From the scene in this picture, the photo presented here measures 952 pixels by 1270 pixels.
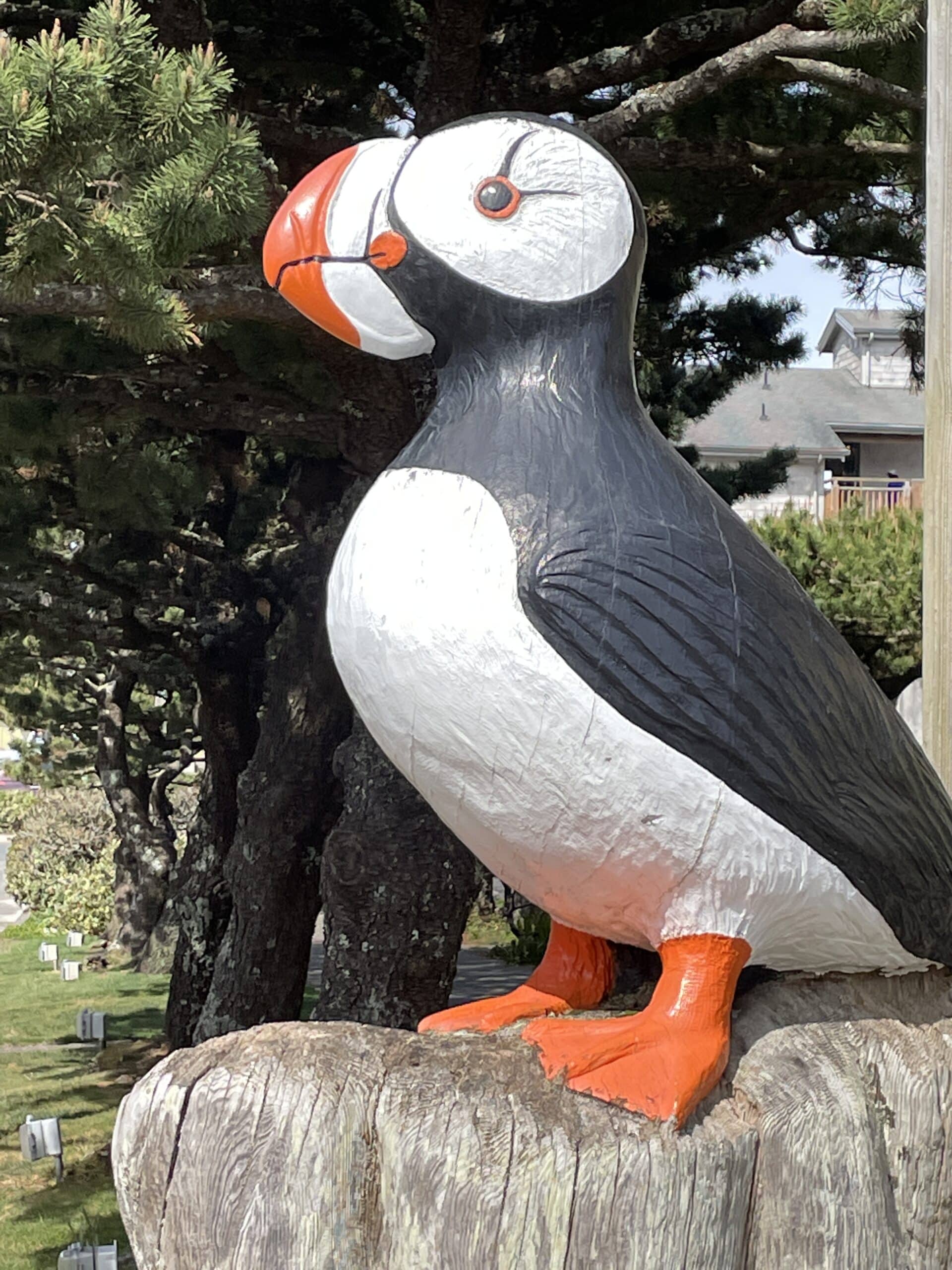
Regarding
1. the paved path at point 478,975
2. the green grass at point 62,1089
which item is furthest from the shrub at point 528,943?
the green grass at point 62,1089

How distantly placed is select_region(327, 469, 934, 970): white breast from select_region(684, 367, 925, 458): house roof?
56.5ft

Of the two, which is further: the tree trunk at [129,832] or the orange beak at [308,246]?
the tree trunk at [129,832]

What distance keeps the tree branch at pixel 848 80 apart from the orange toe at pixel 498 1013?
2.17 meters

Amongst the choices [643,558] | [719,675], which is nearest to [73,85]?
[643,558]

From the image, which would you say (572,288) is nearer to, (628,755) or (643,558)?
(643,558)

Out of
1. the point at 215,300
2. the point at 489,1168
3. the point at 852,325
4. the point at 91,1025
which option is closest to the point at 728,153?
the point at 215,300

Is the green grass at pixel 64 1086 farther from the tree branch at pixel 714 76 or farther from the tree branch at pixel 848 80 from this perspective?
the tree branch at pixel 848 80

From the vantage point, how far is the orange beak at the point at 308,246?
160cm

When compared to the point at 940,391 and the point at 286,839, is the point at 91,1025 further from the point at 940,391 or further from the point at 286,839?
the point at 940,391

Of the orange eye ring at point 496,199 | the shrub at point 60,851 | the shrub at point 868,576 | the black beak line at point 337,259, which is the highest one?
the shrub at point 868,576

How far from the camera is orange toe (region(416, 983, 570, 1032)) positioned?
68.0 inches

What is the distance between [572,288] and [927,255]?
0.81 metres

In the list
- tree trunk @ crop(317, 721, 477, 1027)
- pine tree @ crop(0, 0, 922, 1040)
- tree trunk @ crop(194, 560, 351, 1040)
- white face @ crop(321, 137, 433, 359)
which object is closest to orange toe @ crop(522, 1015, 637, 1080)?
white face @ crop(321, 137, 433, 359)

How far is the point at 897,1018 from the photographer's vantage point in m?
1.71
